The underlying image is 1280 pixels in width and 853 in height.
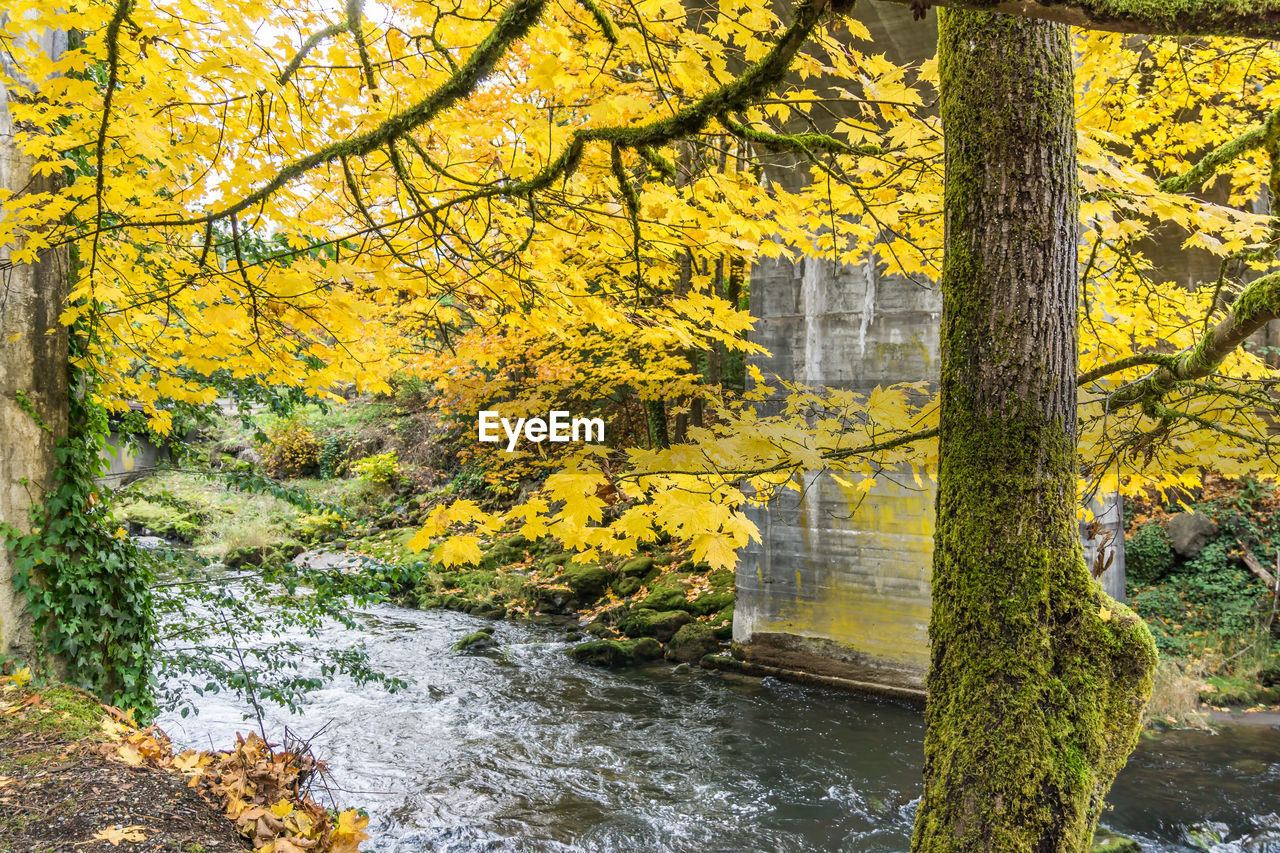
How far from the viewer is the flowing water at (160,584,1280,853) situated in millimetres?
5500

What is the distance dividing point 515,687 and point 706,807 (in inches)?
129

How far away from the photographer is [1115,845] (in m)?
4.88

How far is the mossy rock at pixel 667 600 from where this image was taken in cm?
1053

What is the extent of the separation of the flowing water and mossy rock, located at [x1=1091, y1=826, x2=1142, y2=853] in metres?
0.53

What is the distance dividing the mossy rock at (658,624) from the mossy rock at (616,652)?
1.39 feet


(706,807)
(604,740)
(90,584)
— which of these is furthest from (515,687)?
(90,584)

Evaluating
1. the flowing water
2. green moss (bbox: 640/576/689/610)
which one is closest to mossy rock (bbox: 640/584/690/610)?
green moss (bbox: 640/576/689/610)

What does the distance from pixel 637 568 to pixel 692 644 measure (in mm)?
2636

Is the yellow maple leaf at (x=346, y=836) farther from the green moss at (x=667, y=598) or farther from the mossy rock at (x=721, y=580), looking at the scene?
the mossy rock at (x=721, y=580)

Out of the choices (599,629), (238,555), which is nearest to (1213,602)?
(599,629)

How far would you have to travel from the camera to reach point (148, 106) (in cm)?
310

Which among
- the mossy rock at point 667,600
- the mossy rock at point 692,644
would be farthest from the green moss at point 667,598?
the mossy rock at point 692,644

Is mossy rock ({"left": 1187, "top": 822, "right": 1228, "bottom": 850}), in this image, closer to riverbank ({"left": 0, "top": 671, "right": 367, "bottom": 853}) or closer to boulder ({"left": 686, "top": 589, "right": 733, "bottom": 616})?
boulder ({"left": 686, "top": 589, "right": 733, "bottom": 616})

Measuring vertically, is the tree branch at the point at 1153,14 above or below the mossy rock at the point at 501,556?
above
